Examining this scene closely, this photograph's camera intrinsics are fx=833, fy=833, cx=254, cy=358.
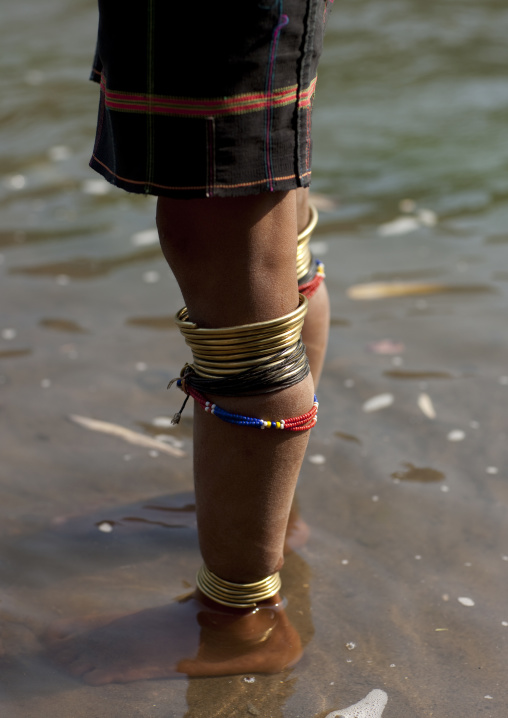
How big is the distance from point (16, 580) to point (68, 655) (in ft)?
0.92

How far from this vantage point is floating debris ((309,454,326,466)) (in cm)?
229

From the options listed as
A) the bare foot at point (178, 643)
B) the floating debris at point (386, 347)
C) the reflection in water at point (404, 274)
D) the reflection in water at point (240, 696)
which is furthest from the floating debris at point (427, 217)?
the reflection in water at point (240, 696)

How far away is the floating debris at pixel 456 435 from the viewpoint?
2.37 metres

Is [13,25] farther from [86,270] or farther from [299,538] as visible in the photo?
[299,538]

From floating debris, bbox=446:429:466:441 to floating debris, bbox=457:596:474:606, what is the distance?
25.5 inches

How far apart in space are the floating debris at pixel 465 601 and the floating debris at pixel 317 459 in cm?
60

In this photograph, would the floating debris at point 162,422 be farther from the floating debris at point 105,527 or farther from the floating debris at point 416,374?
the floating debris at point 416,374

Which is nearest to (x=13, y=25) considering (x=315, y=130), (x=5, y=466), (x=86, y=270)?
(x=315, y=130)

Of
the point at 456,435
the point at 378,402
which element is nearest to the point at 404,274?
the point at 378,402

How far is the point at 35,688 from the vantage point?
152 cm

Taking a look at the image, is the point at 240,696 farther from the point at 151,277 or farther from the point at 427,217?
the point at 427,217

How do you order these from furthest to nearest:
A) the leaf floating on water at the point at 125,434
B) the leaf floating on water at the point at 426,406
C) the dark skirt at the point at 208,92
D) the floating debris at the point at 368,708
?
the leaf floating on water at the point at 426,406, the leaf floating on water at the point at 125,434, the floating debris at the point at 368,708, the dark skirt at the point at 208,92

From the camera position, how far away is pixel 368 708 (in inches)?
59.4

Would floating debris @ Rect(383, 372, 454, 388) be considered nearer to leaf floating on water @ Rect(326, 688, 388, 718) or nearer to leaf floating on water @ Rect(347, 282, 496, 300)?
leaf floating on water @ Rect(347, 282, 496, 300)
